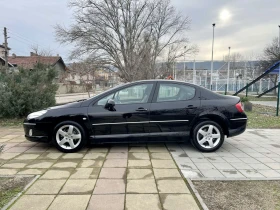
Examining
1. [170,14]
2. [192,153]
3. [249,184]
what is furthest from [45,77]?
[170,14]

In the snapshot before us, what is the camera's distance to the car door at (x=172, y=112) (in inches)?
186

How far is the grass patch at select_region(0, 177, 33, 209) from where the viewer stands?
2907 mm

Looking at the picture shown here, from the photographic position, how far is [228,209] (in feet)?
8.91

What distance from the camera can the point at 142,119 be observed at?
471 centimetres

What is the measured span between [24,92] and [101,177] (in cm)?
607

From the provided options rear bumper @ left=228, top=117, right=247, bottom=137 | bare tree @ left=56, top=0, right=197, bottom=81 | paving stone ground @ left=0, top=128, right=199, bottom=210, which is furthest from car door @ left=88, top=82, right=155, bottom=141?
bare tree @ left=56, top=0, right=197, bottom=81

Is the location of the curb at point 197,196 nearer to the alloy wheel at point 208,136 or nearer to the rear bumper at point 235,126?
the alloy wheel at point 208,136

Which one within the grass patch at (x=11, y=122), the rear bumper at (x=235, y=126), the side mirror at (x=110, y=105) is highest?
the side mirror at (x=110, y=105)

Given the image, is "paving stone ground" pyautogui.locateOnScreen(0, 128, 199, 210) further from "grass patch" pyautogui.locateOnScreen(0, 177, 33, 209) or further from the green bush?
the green bush

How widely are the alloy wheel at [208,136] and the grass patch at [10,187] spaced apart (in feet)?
10.6

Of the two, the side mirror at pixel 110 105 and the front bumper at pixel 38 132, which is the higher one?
the side mirror at pixel 110 105

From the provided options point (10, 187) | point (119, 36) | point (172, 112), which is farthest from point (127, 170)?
point (119, 36)

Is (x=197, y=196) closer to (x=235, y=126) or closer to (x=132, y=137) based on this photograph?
(x=132, y=137)

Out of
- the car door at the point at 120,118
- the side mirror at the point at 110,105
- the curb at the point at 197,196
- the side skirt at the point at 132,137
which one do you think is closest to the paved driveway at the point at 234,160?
the curb at the point at 197,196
